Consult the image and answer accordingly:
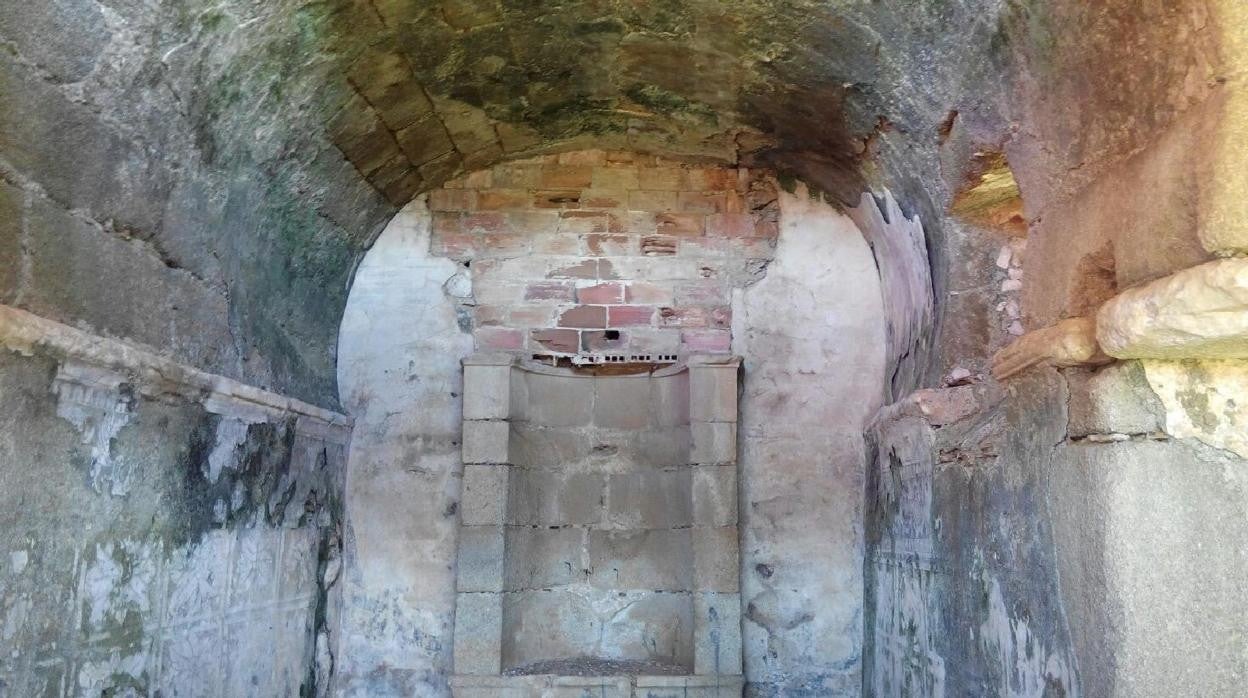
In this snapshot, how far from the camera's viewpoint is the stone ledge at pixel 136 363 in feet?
6.79

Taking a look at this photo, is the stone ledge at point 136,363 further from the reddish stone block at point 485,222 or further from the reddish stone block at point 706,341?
the reddish stone block at point 706,341

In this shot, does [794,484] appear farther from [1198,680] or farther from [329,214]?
[1198,680]

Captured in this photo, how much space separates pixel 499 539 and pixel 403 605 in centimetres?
50

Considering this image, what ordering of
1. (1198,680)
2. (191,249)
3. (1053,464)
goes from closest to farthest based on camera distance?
1. (1198,680)
2. (1053,464)
3. (191,249)

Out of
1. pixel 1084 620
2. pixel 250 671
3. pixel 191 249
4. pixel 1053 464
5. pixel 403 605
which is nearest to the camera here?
pixel 1084 620

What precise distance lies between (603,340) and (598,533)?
0.81 metres

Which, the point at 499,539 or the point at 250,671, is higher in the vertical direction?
the point at 499,539

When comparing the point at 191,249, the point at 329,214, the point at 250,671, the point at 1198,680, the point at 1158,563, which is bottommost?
the point at 250,671

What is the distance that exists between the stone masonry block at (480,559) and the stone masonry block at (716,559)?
77cm

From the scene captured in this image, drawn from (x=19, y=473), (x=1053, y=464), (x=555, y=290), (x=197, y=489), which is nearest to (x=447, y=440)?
(x=555, y=290)

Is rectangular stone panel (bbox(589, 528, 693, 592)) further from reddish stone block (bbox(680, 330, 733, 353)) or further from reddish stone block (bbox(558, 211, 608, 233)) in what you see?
reddish stone block (bbox(558, 211, 608, 233))

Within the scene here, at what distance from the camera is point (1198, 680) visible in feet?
5.88

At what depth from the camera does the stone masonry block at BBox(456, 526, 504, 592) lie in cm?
398

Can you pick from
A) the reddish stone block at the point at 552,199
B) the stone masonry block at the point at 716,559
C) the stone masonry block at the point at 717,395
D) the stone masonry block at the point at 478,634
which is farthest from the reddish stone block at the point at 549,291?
the stone masonry block at the point at 478,634
